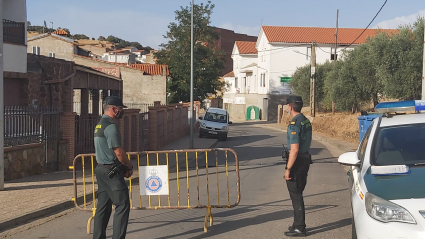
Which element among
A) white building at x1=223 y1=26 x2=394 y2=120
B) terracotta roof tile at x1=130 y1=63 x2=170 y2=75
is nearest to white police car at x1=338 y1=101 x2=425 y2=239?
terracotta roof tile at x1=130 y1=63 x2=170 y2=75

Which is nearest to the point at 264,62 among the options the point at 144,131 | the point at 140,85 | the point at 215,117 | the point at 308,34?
the point at 308,34

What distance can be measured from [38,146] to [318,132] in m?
25.4

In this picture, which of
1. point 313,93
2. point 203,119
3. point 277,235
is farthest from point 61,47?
point 277,235

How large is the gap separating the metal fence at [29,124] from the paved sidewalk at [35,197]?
104cm

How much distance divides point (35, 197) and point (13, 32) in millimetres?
9442

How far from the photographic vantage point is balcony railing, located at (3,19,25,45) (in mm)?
16688

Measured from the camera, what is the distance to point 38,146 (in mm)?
→ 12773

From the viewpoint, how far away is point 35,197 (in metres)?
9.62

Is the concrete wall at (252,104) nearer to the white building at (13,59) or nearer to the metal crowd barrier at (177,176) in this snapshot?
the metal crowd barrier at (177,176)

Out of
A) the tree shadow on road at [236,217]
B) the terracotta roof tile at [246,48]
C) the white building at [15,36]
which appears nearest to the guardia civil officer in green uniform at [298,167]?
the tree shadow on road at [236,217]

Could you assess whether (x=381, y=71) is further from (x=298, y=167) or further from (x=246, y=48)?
(x=246, y=48)

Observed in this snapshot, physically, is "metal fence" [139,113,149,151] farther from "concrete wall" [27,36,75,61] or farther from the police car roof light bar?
"concrete wall" [27,36,75,61]

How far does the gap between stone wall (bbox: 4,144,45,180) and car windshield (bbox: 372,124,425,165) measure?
8968 mm

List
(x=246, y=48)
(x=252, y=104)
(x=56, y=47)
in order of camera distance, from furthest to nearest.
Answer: (x=246, y=48) → (x=252, y=104) → (x=56, y=47)
